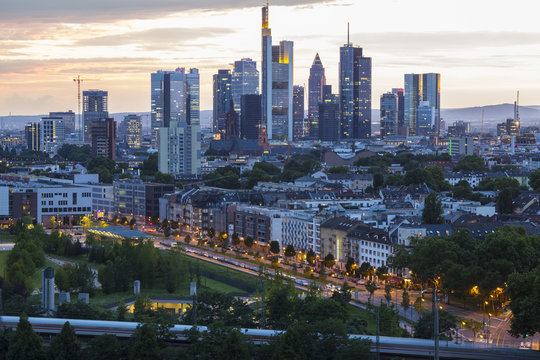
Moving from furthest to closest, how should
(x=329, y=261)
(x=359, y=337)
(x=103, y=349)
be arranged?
(x=329, y=261) < (x=359, y=337) < (x=103, y=349)

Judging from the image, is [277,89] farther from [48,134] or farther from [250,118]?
[48,134]

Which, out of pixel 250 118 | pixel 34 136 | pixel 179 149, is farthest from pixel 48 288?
pixel 34 136

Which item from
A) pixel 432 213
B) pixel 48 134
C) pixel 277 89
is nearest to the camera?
pixel 432 213

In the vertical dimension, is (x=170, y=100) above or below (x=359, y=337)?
above

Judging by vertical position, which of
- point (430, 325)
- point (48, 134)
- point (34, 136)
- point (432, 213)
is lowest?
point (34, 136)

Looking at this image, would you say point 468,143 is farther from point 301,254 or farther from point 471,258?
point 471,258

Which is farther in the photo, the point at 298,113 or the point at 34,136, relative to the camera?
the point at 298,113
